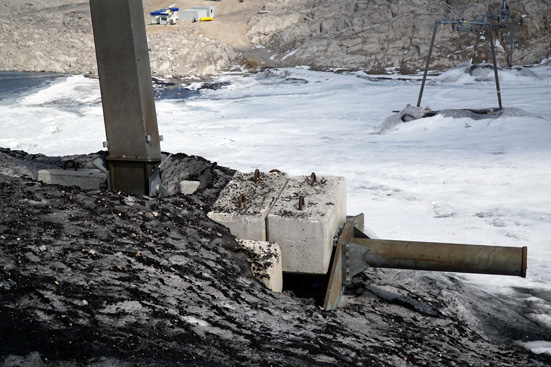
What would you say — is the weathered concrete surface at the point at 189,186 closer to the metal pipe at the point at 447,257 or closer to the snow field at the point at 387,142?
the metal pipe at the point at 447,257

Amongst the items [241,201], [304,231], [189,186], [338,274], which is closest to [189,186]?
[189,186]

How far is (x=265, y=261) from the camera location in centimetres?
514

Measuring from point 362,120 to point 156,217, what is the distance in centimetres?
1242

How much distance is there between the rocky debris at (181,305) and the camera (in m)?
3.48

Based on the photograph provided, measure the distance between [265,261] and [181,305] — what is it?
46.9 inches

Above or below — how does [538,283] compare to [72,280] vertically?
below

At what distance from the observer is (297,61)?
91.7ft

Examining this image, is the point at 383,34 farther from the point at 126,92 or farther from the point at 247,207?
the point at 247,207

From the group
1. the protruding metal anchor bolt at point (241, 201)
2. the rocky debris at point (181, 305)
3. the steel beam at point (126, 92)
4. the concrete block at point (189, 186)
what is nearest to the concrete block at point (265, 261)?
the rocky debris at point (181, 305)

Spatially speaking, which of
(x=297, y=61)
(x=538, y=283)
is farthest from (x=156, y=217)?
(x=297, y=61)

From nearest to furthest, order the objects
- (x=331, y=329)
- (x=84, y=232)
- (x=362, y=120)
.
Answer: (x=331, y=329) → (x=84, y=232) → (x=362, y=120)

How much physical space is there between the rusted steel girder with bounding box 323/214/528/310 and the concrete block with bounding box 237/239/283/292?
51cm

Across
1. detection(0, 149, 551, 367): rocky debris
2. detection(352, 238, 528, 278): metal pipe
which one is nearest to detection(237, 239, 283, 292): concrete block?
detection(0, 149, 551, 367): rocky debris

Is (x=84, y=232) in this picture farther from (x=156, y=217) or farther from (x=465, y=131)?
(x=465, y=131)
